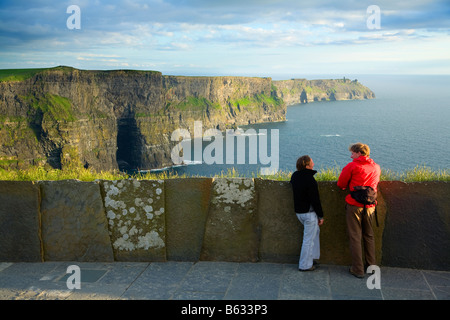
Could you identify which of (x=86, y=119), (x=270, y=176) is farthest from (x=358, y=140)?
(x=270, y=176)

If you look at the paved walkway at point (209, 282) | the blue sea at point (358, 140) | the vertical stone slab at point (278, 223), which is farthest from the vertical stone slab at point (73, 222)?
the blue sea at point (358, 140)

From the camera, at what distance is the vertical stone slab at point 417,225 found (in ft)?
23.6

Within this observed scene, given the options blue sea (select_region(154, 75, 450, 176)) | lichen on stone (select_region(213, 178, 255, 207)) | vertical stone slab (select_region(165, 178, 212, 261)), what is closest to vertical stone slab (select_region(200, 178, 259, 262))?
lichen on stone (select_region(213, 178, 255, 207))

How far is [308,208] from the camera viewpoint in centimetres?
714

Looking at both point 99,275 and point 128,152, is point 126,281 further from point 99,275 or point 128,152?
point 128,152

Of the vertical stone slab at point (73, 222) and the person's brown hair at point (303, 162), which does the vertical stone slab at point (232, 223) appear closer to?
the person's brown hair at point (303, 162)

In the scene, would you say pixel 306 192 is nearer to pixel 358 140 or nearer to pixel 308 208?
pixel 308 208

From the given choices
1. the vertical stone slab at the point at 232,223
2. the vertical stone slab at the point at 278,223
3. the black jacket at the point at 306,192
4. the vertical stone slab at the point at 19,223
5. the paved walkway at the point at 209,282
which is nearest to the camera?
the paved walkway at the point at 209,282

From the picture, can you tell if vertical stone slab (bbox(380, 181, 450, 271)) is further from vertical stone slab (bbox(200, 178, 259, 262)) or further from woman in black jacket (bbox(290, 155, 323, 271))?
vertical stone slab (bbox(200, 178, 259, 262))

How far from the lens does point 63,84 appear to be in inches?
4569

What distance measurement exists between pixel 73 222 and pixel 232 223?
3074 mm

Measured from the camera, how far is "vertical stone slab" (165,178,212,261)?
794cm

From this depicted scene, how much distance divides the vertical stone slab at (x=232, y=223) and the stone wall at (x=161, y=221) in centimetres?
2
